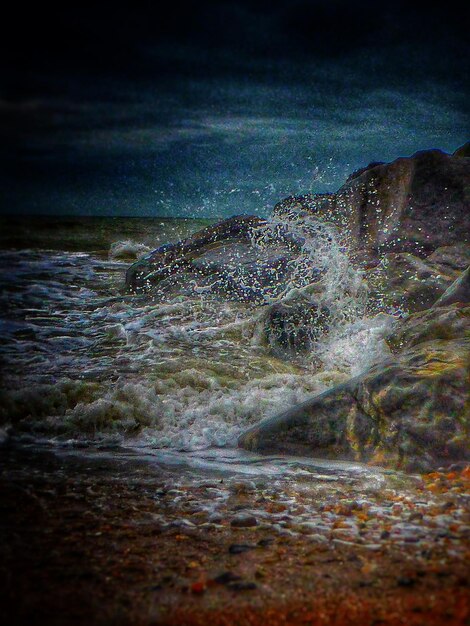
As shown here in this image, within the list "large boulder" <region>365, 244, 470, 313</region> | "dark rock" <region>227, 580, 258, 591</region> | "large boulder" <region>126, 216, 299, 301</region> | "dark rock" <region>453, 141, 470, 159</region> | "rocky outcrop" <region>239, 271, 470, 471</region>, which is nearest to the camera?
"dark rock" <region>227, 580, 258, 591</region>

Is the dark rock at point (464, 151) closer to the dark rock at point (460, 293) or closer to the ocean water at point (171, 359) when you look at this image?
the ocean water at point (171, 359)

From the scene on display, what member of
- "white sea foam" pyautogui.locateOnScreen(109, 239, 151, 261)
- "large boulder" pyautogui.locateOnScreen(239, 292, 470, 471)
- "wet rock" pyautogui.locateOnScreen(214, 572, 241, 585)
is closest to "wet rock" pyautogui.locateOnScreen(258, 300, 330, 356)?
"large boulder" pyautogui.locateOnScreen(239, 292, 470, 471)

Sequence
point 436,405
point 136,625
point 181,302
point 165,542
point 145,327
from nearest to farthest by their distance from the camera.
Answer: point 136,625, point 165,542, point 436,405, point 145,327, point 181,302

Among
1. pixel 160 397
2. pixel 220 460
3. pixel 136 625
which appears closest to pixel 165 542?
pixel 136 625

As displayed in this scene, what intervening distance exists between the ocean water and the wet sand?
0.91 meters

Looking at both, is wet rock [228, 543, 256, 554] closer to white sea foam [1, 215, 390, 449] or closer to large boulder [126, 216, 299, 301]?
Result: white sea foam [1, 215, 390, 449]

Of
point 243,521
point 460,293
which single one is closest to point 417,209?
point 460,293

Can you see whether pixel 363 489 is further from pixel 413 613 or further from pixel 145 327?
pixel 145 327

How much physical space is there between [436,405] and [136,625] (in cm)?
238

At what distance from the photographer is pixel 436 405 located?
3.46 metres

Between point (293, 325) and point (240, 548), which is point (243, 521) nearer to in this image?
point (240, 548)

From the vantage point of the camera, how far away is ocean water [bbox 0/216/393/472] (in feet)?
14.6

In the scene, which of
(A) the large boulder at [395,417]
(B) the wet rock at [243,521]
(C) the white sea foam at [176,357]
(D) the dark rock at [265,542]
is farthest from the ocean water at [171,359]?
(D) the dark rock at [265,542]

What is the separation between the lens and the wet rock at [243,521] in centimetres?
259
